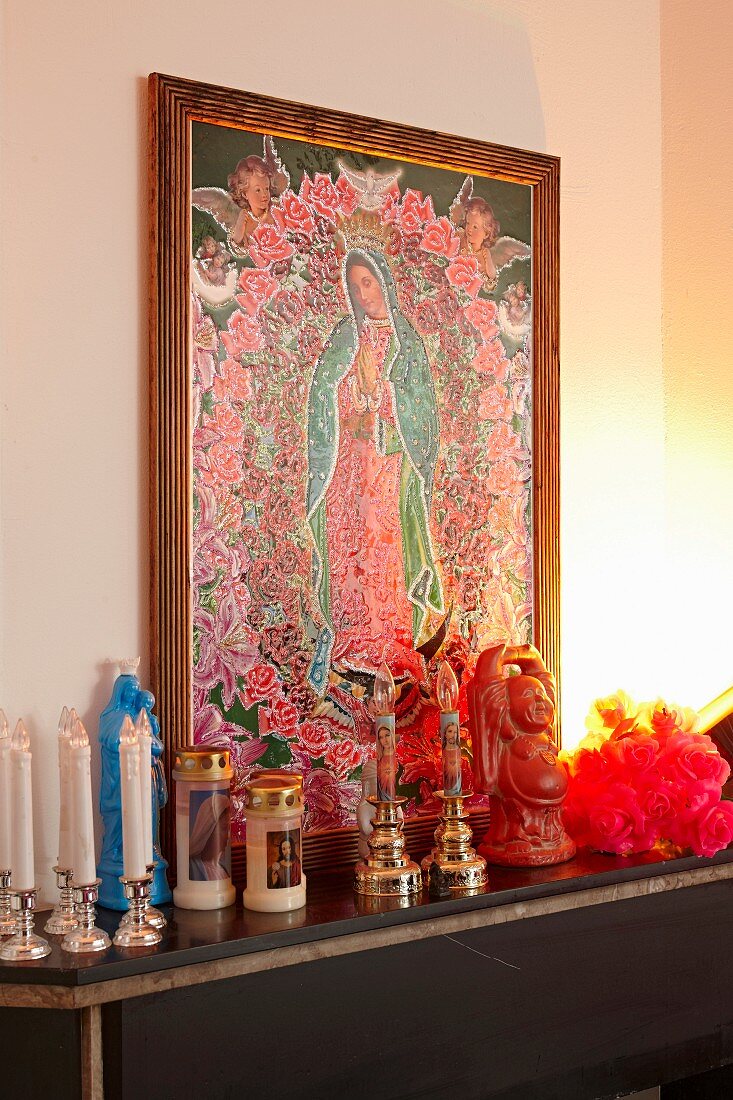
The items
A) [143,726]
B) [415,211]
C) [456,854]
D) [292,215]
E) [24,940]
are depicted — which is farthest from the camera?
[415,211]

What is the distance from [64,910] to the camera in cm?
149

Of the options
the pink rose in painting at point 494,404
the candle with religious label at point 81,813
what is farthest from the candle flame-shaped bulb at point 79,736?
the pink rose in painting at point 494,404

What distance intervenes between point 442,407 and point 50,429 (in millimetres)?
675

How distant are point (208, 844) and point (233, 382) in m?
0.69

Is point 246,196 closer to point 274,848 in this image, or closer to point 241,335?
point 241,335

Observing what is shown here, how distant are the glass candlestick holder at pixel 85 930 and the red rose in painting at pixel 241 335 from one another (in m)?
0.81

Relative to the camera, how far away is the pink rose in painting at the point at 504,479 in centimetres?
203

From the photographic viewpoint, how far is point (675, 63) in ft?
7.53

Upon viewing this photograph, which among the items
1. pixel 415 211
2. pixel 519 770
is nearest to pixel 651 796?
pixel 519 770

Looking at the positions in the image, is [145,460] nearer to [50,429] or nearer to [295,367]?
[50,429]

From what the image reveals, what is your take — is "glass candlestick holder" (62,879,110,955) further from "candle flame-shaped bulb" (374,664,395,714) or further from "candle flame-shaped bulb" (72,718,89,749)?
"candle flame-shaped bulb" (374,664,395,714)

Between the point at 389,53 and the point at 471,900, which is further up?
the point at 389,53

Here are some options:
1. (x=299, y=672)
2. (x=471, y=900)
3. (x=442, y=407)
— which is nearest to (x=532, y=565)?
(x=442, y=407)

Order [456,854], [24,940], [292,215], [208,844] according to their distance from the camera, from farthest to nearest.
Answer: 1. [292,215]
2. [456,854]
3. [208,844]
4. [24,940]
